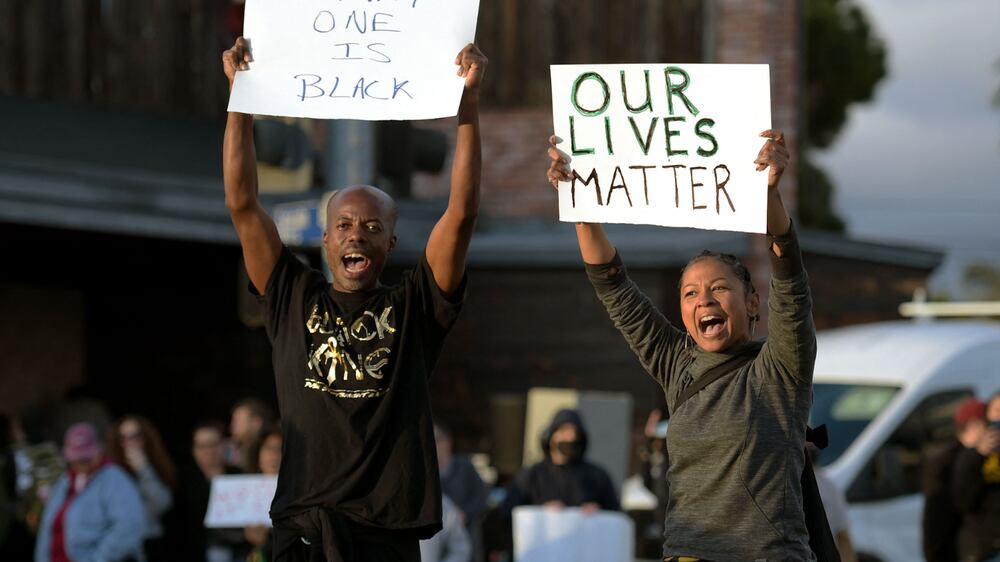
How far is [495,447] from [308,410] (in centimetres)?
1001

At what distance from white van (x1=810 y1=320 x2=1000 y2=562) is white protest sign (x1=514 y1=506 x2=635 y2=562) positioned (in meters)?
2.39

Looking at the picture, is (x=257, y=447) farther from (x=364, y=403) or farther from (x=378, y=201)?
(x=364, y=403)

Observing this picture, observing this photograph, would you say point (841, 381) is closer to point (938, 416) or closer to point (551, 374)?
point (938, 416)

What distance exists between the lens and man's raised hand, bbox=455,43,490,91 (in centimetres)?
543

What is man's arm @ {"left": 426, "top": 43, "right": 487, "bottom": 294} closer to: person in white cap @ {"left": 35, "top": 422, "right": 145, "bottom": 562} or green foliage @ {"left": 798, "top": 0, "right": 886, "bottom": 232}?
person in white cap @ {"left": 35, "top": 422, "right": 145, "bottom": 562}

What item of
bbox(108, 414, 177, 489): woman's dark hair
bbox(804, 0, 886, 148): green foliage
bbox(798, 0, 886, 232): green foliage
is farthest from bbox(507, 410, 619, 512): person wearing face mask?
bbox(804, 0, 886, 148): green foliage

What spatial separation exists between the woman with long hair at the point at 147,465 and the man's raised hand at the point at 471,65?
632cm

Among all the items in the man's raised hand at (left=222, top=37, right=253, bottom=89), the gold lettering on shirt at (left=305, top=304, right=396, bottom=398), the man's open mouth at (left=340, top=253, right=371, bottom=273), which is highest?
the man's raised hand at (left=222, top=37, right=253, bottom=89)

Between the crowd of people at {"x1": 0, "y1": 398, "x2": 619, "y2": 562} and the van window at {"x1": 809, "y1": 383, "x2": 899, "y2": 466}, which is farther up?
the van window at {"x1": 809, "y1": 383, "x2": 899, "y2": 466}

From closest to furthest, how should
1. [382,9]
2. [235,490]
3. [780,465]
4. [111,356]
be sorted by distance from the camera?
[780,465] < [382,9] < [235,490] < [111,356]

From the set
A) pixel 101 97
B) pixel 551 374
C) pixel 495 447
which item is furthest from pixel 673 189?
pixel 101 97

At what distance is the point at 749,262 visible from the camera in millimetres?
18094

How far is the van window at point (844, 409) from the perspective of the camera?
12461 mm

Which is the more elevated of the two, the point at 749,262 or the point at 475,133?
the point at 749,262
